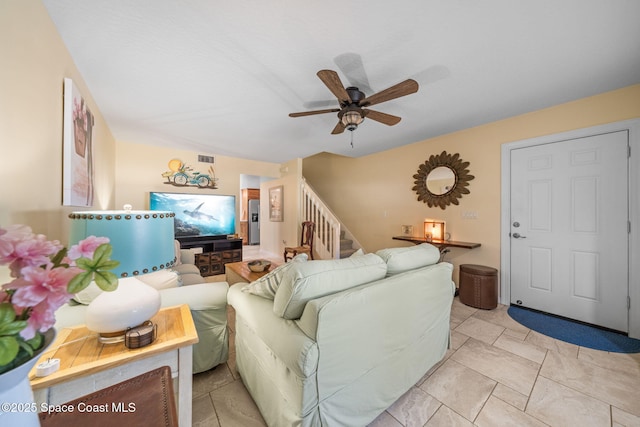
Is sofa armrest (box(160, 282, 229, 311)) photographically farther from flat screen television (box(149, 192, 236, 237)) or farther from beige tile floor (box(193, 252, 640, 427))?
flat screen television (box(149, 192, 236, 237))

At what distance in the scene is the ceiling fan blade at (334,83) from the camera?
159cm

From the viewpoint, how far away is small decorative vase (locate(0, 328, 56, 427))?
42 cm

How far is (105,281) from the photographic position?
1.88 feet

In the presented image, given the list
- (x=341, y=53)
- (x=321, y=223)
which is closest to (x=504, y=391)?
(x=341, y=53)

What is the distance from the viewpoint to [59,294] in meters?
0.48

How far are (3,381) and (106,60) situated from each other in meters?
2.30

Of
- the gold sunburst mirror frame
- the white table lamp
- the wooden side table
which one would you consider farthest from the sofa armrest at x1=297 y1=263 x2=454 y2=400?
the gold sunburst mirror frame

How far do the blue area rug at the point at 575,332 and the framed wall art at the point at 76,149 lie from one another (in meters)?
4.22

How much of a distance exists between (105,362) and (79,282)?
60cm

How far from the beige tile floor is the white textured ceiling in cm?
237

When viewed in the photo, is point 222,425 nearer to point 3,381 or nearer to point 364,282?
point 364,282

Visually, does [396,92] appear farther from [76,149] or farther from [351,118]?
[76,149]

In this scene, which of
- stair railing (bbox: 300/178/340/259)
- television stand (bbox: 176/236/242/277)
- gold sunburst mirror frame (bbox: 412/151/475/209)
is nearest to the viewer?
gold sunburst mirror frame (bbox: 412/151/475/209)

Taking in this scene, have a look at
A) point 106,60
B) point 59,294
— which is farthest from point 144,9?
point 59,294
